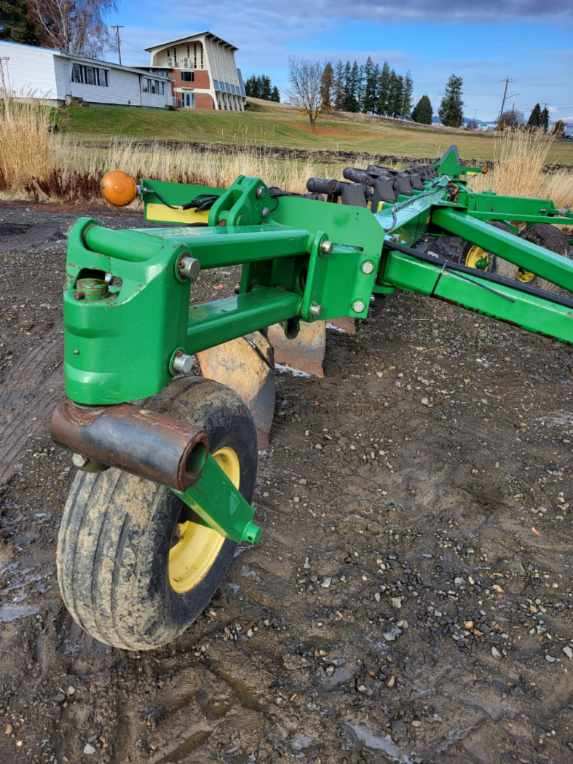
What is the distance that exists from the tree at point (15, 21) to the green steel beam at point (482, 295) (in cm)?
4710

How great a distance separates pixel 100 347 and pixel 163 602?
71cm

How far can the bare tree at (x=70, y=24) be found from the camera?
4325 centimetres

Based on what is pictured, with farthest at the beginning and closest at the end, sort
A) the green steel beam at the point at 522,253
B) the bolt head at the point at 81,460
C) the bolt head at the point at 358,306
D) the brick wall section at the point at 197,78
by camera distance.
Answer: the brick wall section at the point at 197,78 → the green steel beam at the point at 522,253 → the bolt head at the point at 358,306 → the bolt head at the point at 81,460

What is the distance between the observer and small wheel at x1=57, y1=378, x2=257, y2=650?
4.97 feet

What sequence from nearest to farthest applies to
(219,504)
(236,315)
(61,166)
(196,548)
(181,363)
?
(181,363) < (219,504) < (236,315) < (196,548) < (61,166)

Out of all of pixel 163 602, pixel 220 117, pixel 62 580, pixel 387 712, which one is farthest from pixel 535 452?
pixel 220 117

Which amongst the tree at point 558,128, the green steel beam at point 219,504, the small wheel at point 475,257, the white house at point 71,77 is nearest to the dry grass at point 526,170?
the tree at point 558,128

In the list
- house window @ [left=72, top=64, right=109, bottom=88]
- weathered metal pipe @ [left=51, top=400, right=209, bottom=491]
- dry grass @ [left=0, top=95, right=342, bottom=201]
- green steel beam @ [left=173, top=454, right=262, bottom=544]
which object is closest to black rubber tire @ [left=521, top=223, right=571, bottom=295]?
dry grass @ [left=0, top=95, right=342, bottom=201]

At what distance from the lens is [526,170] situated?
973 centimetres

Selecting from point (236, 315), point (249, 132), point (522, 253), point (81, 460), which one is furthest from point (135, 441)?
point (249, 132)

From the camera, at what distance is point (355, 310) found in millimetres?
2195

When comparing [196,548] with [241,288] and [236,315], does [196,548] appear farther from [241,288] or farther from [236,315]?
[241,288]

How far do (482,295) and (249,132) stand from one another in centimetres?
Answer: 3119

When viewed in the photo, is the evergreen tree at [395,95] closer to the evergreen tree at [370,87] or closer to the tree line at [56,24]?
the evergreen tree at [370,87]
